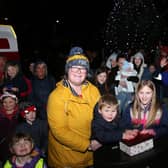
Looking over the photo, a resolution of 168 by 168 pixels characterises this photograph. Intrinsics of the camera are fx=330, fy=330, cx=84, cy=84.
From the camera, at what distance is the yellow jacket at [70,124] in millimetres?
2875

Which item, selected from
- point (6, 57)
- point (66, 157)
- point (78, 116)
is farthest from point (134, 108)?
point (6, 57)

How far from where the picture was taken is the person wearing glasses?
9.45 ft

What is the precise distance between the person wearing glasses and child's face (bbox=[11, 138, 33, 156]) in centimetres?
23

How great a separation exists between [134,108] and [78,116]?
51cm

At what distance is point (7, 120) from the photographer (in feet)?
13.4

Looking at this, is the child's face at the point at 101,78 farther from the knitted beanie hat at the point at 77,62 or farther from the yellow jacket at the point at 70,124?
the knitted beanie hat at the point at 77,62

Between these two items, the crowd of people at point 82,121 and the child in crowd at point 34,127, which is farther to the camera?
the child in crowd at point 34,127

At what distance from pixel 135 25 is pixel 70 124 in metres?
12.4

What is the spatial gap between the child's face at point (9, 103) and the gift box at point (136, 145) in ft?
7.35

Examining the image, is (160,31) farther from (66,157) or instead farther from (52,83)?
(66,157)

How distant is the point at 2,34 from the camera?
669 centimetres

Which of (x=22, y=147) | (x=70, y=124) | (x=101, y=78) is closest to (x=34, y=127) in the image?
(x=22, y=147)

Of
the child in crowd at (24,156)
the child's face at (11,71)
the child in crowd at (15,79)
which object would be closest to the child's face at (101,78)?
the child in crowd at (15,79)

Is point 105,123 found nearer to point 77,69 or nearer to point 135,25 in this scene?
point 77,69
